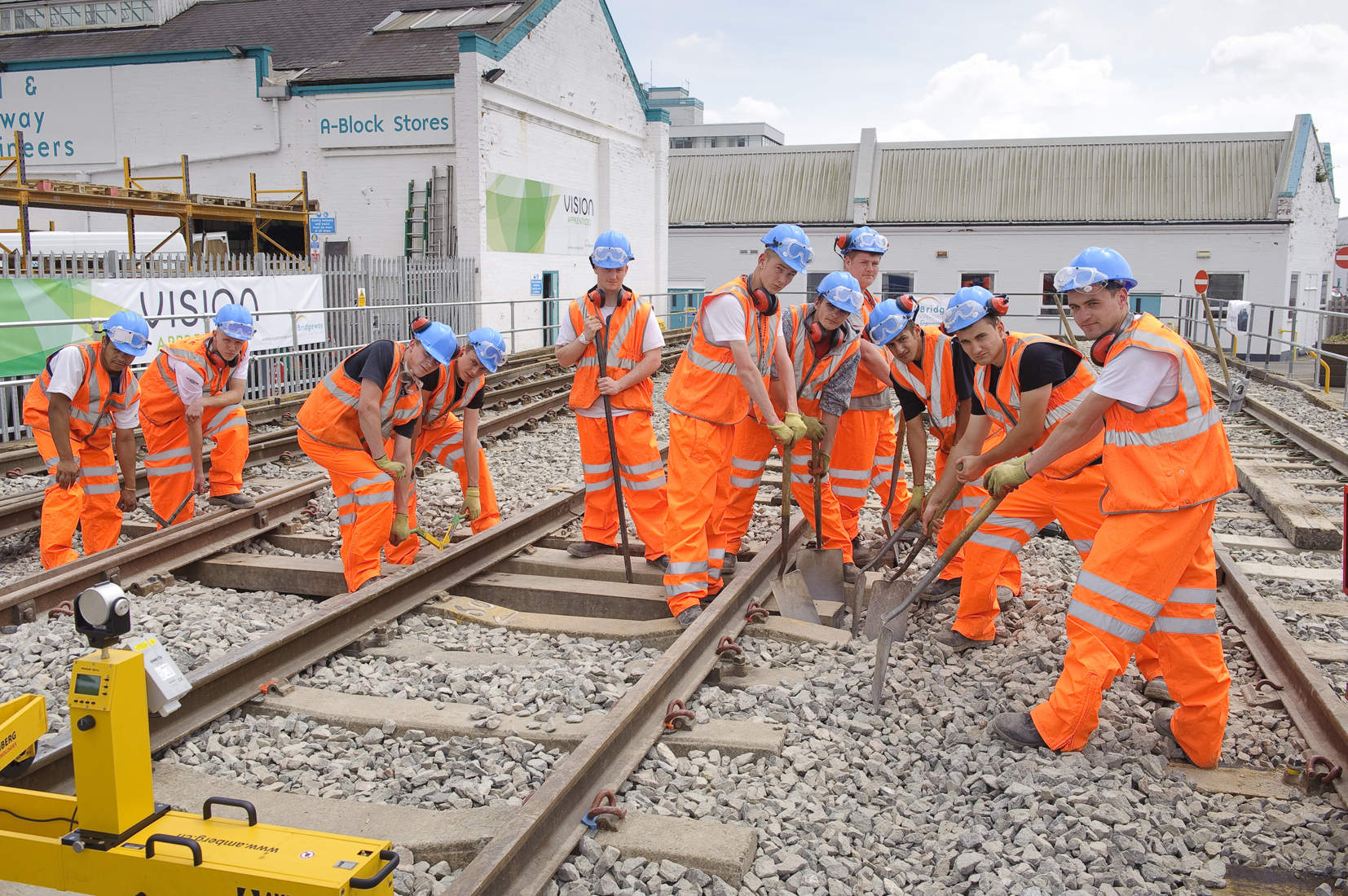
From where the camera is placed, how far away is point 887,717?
13.5 feet

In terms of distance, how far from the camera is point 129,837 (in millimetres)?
2393

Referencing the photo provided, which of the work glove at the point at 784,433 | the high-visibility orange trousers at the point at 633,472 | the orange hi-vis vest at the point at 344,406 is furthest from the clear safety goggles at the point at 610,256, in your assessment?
the work glove at the point at 784,433

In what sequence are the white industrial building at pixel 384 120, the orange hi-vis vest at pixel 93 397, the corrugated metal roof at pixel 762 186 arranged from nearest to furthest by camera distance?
1. the orange hi-vis vest at pixel 93 397
2. the white industrial building at pixel 384 120
3. the corrugated metal roof at pixel 762 186

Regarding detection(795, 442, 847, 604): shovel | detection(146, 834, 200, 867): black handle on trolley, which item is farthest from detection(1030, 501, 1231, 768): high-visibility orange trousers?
detection(146, 834, 200, 867): black handle on trolley

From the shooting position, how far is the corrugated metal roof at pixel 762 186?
34.2 meters

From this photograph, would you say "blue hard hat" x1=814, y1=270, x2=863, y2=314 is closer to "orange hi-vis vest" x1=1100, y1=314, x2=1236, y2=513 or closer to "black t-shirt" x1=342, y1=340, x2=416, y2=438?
"orange hi-vis vest" x1=1100, y1=314, x2=1236, y2=513

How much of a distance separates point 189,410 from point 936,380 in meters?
4.86

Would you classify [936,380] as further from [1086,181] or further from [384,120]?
[1086,181]

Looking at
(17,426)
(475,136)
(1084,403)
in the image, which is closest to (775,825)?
(1084,403)

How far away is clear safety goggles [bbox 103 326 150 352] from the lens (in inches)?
249

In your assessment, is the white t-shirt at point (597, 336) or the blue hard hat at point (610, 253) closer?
the blue hard hat at point (610, 253)

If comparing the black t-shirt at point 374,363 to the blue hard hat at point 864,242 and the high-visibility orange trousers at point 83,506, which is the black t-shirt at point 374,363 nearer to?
the high-visibility orange trousers at point 83,506

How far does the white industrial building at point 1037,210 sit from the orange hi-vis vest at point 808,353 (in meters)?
25.2

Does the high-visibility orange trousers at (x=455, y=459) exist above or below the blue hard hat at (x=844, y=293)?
below
